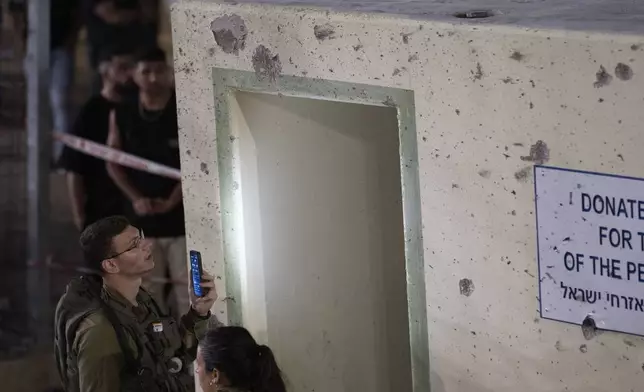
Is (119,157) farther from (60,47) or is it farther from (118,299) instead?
(118,299)

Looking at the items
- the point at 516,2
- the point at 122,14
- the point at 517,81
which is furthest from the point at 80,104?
the point at 517,81

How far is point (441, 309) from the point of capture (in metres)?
2.84

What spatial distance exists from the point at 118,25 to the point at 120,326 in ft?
8.00

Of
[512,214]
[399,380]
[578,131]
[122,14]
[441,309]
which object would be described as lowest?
[399,380]

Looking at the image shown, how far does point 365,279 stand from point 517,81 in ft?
3.27

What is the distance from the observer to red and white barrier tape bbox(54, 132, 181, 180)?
4922 millimetres

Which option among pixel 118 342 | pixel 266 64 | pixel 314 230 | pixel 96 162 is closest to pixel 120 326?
pixel 118 342

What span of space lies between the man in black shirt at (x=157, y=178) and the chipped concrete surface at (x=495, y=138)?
1.98 metres

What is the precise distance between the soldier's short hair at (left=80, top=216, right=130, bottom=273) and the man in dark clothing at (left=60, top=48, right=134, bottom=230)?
1.86 metres

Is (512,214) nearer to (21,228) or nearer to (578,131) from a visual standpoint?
(578,131)

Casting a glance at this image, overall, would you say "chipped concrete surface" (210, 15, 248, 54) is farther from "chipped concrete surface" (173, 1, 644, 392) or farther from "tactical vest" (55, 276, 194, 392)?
"tactical vest" (55, 276, 194, 392)

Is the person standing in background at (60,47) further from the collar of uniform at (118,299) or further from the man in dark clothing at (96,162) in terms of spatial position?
the collar of uniform at (118,299)

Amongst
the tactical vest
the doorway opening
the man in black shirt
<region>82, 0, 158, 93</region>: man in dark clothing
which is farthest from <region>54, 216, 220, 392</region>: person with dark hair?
<region>82, 0, 158, 93</region>: man in dark clothing

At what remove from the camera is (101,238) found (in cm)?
319
